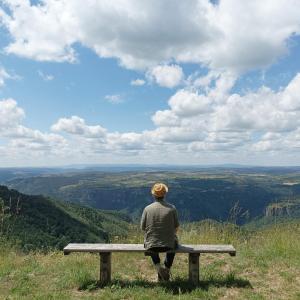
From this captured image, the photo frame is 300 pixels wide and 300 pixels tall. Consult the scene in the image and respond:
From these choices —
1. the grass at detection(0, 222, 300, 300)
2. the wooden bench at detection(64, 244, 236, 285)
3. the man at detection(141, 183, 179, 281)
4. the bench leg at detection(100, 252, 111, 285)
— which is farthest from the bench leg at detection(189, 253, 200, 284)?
the bench leg at detection(100, 252, 111, 285)

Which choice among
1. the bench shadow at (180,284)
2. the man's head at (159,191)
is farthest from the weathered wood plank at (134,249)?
the man's head at (159,191)

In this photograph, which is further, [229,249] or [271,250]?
[271,250]

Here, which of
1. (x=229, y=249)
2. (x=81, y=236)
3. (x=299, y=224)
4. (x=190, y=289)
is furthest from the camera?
(x=81, y=236)

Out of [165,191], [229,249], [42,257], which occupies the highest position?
[165,191]

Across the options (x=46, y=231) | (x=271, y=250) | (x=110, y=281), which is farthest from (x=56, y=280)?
(x=46, y=231)

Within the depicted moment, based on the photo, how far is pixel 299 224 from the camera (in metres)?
12.4

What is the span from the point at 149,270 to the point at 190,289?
173cm

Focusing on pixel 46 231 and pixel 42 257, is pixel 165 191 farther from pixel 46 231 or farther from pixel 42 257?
pixel 46 231

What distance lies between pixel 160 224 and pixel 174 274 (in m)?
1.37

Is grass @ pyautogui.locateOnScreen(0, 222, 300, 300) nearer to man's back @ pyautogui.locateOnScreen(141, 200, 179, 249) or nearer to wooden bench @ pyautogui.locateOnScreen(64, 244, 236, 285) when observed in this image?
wooden bench @ pyautogui.locateOnScreen(64, 244, 236, 285)

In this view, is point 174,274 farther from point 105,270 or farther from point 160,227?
point 105,270

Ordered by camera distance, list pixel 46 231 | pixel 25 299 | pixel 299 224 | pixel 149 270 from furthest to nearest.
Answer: pixel 46 231 < pixel 299 224 < pixel 149 270 < pixel 25 299

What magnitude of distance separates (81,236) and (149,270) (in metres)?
93.6

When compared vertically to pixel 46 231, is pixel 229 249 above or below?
above
